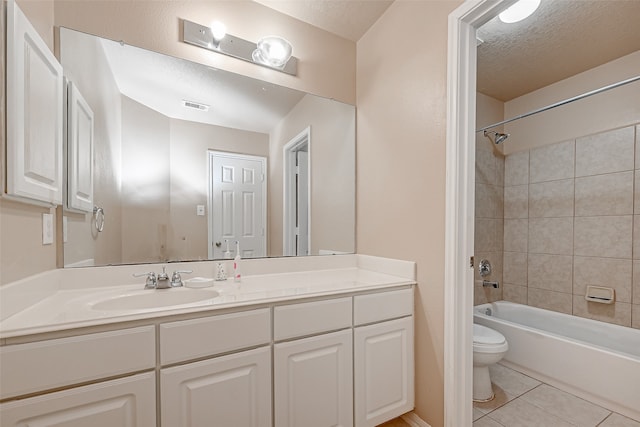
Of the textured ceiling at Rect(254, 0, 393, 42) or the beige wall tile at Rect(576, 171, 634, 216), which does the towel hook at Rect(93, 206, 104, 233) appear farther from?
the beige wall tile at Rect(576, 171, 634, 216)

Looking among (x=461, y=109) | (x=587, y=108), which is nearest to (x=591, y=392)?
(x=461, y=109)

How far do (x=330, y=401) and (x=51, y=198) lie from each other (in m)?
1.46

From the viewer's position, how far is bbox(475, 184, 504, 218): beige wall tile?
2754 millimetres

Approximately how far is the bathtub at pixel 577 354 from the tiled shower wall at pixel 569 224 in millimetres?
111

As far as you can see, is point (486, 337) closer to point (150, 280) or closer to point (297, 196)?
point (297, 196)

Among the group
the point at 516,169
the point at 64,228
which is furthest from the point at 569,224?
the point at 64,228

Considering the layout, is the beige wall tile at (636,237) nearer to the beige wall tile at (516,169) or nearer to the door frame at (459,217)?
the beige wall tile at (516,169)

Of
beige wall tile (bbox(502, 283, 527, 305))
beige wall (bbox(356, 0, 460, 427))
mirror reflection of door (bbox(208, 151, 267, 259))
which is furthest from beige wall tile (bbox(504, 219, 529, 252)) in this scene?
mirror reflection of door (bbox(208, 151, 267, 259))

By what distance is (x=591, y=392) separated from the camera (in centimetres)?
178

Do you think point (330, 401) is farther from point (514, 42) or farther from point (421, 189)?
point (514, 42)

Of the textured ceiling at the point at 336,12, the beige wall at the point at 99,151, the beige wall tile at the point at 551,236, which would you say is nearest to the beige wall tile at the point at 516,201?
the beige wall tile at the point at 551,236

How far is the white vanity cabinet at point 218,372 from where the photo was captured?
1.00 m

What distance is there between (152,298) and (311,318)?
0.74m

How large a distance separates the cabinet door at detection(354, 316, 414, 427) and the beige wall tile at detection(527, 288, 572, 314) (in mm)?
1898
